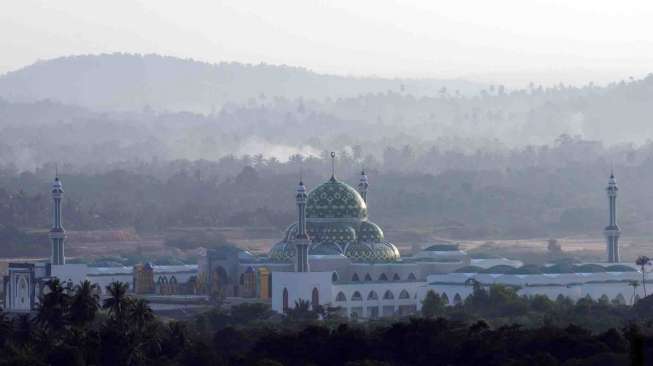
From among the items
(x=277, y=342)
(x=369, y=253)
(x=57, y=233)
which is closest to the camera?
(x=277, y=342)

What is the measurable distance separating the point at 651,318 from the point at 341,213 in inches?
872

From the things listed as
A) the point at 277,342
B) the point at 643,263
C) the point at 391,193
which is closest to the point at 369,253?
the point at 643,263

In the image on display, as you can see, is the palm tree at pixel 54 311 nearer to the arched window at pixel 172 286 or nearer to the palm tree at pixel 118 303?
the palm tree at pixel 118 303

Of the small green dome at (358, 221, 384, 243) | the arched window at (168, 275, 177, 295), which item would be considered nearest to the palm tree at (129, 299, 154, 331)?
the small green dome at (358, 221, 384, 243)

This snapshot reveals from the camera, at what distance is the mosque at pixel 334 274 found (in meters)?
87.6

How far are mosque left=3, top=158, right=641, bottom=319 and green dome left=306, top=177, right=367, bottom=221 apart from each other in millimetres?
39

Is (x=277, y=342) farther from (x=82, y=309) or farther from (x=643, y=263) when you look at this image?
(x=643, y=263)

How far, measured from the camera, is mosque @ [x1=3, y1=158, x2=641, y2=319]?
87.6 meters

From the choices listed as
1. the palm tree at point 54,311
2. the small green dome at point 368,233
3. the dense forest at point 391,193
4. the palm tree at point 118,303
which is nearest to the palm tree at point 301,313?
the small green dome at point 368,233

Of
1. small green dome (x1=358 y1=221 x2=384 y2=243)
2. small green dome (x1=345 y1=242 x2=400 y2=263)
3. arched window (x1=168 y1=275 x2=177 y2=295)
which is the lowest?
arched window (x1=168 y1=275 x2=177 y2=295)

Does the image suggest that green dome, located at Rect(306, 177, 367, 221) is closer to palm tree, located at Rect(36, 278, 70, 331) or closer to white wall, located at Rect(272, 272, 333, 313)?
white wall, located at Rect(272, 272, 333, 313)

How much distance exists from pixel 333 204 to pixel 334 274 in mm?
4771

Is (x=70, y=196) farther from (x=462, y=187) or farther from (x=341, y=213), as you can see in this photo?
(x=341, y=213)

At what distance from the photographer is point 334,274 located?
88.6 m
